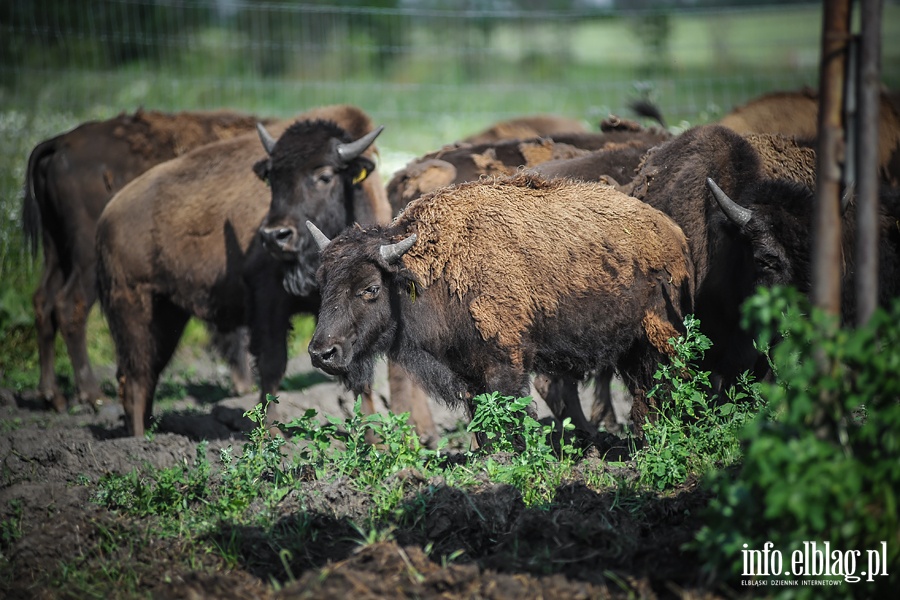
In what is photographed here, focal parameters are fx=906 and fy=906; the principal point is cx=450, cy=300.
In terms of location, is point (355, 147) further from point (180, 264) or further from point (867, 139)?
point (867, 139)

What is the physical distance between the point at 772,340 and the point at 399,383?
319cm

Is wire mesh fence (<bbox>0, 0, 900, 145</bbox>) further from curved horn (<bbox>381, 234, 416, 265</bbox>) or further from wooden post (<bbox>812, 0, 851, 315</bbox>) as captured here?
wooden post (<bbox>812, 0, 851, 315</bbox>)

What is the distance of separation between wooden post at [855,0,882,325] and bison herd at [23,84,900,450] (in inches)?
89.4

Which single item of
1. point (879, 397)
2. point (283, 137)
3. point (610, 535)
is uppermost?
point (283, 137)

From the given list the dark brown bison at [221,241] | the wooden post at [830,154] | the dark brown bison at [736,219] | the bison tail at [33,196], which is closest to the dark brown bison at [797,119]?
the dark brown bison at [736,219]

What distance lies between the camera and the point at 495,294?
5535mm

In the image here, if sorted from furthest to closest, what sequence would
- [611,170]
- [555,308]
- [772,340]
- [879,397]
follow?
[611,170]
[772,340]
[555,308]
[879,397]

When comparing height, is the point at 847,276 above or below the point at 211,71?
below

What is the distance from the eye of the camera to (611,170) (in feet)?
23.9

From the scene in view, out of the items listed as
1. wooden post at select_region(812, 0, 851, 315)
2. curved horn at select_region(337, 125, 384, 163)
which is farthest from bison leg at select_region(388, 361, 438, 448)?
wooden post at select_region(812, 0, 851, 315)

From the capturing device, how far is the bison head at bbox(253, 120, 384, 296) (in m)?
7.34

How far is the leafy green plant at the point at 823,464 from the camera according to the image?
3.05 m

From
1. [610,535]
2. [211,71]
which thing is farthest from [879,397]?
[211,71]

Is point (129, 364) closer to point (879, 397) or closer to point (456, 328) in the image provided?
point (456, 328)
